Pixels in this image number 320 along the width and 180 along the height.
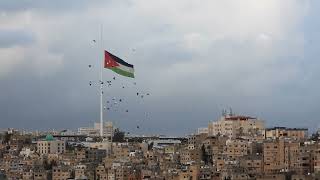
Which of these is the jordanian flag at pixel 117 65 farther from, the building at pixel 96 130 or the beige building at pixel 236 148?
the building at pixel 96 130

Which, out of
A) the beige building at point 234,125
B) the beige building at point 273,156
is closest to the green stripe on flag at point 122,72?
the beige building at point 273,156

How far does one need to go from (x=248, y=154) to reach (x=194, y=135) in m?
13.2

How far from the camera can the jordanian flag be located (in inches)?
2808

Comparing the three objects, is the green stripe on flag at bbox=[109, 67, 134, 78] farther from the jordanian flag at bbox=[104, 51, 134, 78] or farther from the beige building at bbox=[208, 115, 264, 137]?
the beige building at bbox=[208, 115, 264, 137]

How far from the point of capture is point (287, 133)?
7706 centimetres

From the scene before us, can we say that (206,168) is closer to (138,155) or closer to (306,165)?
(306,165)

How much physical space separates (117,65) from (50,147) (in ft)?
45.3

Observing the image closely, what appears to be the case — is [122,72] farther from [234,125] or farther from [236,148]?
[234,125]

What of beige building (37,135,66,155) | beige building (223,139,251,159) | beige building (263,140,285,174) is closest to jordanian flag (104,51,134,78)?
beige building (223,139,251,159)

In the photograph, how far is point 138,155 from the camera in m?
73.6

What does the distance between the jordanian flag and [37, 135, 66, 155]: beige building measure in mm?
11695

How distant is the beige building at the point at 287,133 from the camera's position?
75.8 metres

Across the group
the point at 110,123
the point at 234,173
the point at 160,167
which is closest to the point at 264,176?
the point at 234,173

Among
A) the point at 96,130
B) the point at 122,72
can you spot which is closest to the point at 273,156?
the point at 122,72
